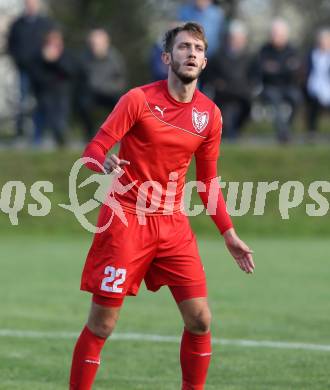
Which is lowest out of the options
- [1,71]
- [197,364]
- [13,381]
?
[1,71]

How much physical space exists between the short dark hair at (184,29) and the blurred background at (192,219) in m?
2.20

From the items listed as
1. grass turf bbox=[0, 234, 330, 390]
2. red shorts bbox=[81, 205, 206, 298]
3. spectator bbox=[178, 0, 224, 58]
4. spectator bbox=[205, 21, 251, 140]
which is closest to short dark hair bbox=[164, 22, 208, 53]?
red shorts bbox=[81, 205, 206, 298]

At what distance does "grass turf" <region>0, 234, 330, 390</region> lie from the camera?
7867mm

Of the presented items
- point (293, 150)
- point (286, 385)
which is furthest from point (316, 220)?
point (286, 385)

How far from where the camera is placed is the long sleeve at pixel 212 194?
7.04 m

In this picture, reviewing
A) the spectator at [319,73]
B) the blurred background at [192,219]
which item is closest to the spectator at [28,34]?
the blurred background at [192,219]

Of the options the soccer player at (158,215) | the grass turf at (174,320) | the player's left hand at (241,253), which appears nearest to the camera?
the soccer player at (158,215)

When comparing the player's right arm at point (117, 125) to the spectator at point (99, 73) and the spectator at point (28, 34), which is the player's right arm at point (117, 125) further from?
the spectator at point (28, 34)

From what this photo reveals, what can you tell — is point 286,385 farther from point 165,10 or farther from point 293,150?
point 165,10

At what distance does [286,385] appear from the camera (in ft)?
24.8

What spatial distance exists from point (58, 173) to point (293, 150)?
4.05 m

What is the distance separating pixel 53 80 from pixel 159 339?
37.0ft

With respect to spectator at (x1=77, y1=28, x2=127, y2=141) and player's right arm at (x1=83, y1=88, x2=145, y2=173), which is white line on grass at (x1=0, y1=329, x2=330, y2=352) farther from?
spectator at (x1=77, y1=28, x2=127, y2=141)

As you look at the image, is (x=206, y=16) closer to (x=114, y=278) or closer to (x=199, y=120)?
(x=199, y=120)
